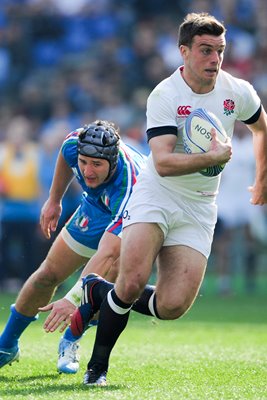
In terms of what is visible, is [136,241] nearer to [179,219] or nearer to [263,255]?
[179,219]

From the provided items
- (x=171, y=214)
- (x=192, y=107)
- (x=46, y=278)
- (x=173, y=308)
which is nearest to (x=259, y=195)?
(x=171, y=214)

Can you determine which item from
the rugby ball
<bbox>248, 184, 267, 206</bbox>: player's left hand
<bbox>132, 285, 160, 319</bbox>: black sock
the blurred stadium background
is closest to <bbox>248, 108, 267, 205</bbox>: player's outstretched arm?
<bbox>248, 184, 267, 206</bbox>: player's left hand

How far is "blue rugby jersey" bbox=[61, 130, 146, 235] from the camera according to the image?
696 centimetres

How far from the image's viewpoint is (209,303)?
45.0 feet

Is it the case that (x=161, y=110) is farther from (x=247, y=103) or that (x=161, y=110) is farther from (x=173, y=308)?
(x=173, y=308)

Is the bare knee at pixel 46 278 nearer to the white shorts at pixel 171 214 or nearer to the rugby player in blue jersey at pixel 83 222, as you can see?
the rugby player in blue jersey at pixel 83 222

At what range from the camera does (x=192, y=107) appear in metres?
6.45

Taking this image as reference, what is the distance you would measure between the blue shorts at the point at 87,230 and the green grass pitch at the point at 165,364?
0.72 meters

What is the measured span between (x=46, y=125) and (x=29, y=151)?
1931mm

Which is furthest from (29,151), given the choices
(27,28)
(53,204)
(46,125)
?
(53,204)

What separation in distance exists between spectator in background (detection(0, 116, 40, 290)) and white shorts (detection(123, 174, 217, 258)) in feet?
28.2

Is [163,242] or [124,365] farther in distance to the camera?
[124,365]

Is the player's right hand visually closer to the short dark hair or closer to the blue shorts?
the short dark hair

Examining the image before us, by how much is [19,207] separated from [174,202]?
9044 millimetres
